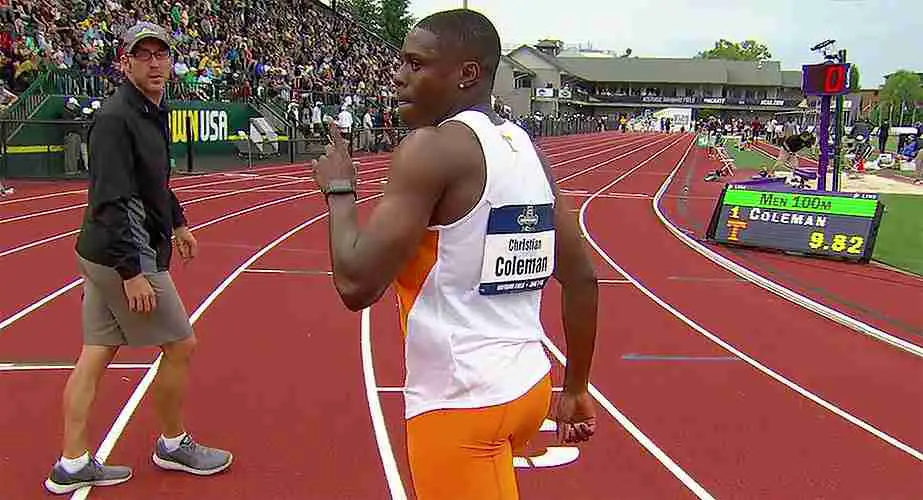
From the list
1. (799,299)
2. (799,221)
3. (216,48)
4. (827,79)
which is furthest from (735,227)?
(216,48)

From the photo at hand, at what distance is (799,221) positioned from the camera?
9945mm

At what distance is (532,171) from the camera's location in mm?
1880

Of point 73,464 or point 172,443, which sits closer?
point 73,464

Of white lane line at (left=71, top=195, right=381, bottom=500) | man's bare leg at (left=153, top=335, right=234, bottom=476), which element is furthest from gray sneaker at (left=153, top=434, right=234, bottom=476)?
white lane line at (left=71, top=195, right=381, bottom=500)

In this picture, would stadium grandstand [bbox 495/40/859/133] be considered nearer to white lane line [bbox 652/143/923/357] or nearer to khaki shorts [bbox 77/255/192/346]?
white lane line [bbox 652/143/923/357]

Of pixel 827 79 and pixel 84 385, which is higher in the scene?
pixel 827 79

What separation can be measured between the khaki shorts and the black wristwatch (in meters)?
1.71

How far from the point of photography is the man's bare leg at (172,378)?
3500 millimetres

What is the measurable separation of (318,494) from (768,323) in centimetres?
457

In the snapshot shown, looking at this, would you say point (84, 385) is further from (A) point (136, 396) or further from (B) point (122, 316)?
(A) point (136, 396)

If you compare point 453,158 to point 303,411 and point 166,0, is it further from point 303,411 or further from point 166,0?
point 166,0

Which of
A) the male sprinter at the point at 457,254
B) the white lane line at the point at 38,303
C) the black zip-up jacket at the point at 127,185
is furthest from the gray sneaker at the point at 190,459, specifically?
the white lane line at the point at 38,303

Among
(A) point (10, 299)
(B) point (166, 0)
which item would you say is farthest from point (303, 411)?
(B) point (166, 0)

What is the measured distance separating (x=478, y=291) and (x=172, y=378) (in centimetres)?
216
